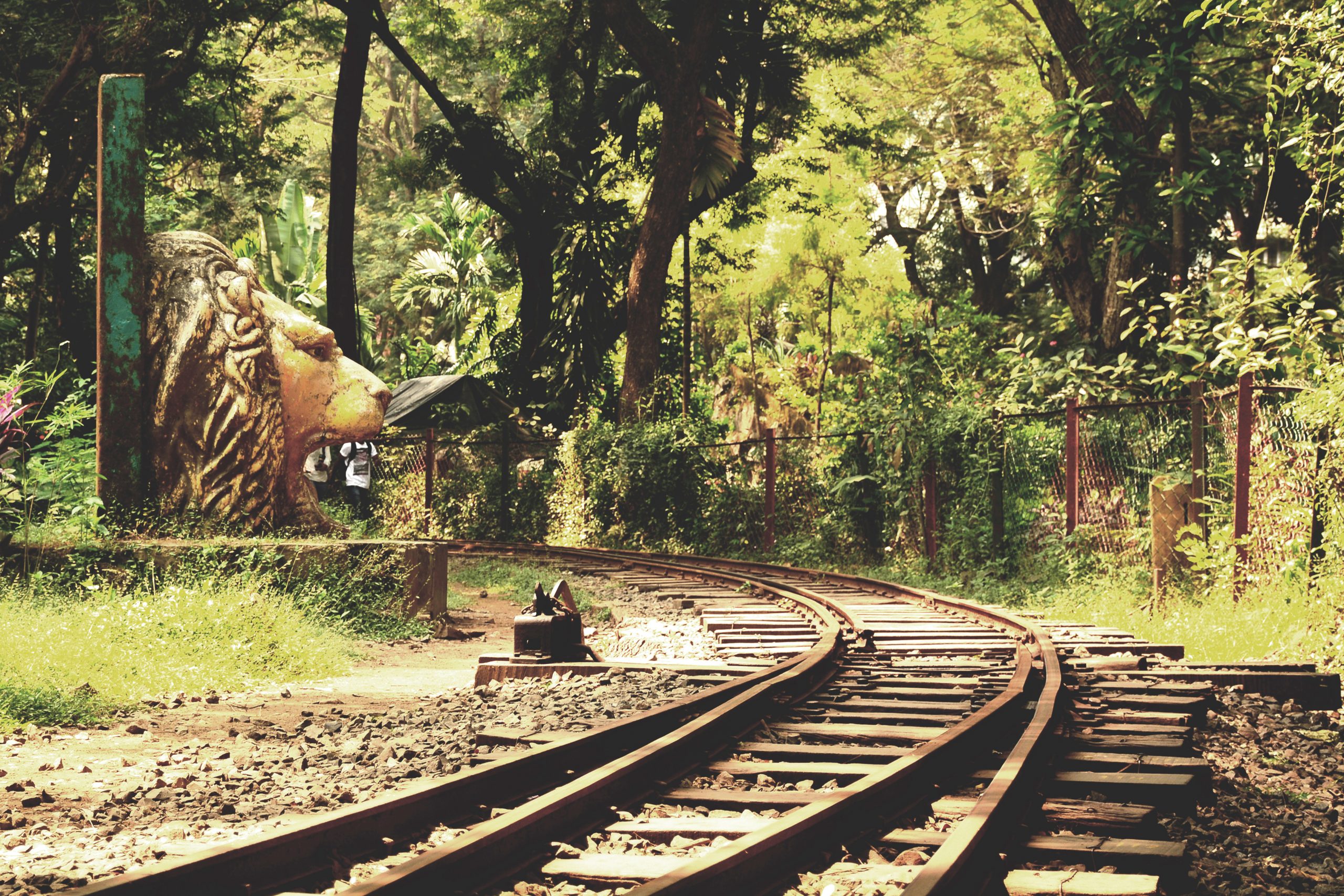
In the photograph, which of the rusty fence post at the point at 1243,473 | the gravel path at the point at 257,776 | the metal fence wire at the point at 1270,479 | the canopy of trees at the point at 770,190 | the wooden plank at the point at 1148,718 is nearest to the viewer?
the gravel path at the point at 257,776

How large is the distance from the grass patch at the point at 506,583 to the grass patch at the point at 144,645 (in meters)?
3.65

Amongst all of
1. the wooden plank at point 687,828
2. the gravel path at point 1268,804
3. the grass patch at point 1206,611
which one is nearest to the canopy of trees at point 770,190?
the grass patch at point 1206,611

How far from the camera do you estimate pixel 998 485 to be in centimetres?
1407

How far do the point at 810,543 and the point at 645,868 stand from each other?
13864 millimetres

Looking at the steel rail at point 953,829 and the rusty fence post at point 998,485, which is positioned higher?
the rusty fence post at point 998,485

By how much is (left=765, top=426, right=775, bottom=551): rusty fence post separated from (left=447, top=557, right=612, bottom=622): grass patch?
3.78 meters

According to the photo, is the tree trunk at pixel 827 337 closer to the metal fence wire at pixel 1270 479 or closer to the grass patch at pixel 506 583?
the grass patch at pixel 506 583

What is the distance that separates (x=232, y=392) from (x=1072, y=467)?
866 centimetres

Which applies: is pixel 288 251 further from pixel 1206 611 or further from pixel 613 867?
pixel 613 867

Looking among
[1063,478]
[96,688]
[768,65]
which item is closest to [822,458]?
[1063,478]

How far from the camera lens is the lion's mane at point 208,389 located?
931 cm

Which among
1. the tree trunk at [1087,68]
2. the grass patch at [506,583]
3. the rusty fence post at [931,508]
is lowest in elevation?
the grass patch at [506,583]

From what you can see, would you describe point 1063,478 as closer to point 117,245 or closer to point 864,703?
point 864,703

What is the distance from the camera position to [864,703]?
6246 mm
